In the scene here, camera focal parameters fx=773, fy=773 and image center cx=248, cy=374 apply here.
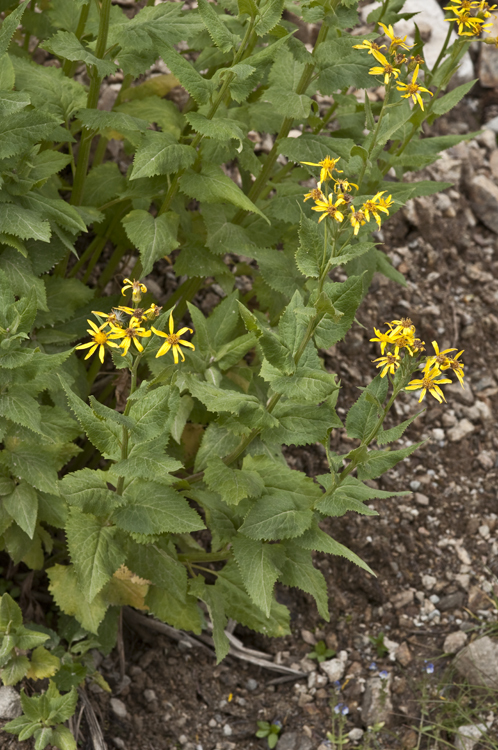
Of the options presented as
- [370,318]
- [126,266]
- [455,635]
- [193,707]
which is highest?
[126,266]

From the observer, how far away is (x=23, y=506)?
3.03 metres

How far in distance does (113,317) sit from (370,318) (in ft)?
10.4

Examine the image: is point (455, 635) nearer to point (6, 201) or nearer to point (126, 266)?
point (126, 266)

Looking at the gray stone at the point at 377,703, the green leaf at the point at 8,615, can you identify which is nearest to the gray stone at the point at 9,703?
the green leaf at the point at 8,615

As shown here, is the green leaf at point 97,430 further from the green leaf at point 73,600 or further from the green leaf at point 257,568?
the green leaf at point 73,600

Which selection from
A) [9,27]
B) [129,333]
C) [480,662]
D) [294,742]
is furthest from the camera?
[480,662]

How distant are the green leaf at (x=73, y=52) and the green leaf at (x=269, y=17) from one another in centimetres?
66

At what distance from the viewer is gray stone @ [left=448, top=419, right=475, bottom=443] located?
4.98 metres

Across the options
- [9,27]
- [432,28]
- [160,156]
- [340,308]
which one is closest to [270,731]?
[340,308]

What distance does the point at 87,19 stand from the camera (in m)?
3.63

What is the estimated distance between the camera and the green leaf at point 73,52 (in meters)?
3.10

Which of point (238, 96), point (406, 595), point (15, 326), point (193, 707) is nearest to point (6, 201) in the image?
point (15, 326)

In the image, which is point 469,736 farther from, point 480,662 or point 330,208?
point 330,208

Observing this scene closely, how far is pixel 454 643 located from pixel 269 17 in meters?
3.20
